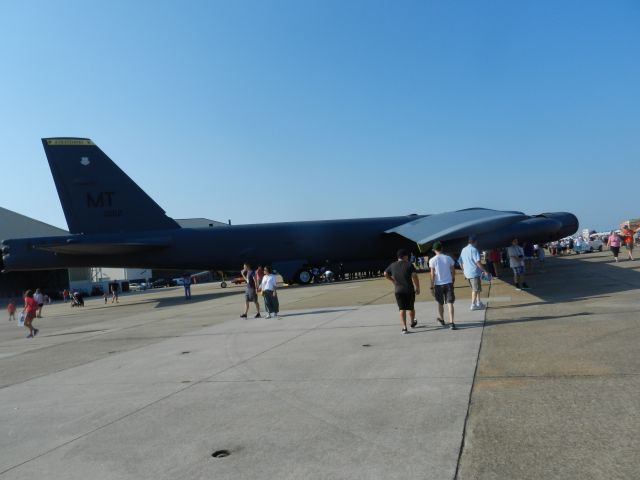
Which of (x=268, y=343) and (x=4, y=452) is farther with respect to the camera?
(x=268, y=343)

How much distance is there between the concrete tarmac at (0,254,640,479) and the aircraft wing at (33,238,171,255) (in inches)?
589

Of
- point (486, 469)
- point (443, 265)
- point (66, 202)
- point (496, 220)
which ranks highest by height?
point (66, 202)

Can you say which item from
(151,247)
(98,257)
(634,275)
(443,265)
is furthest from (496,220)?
(98,257)

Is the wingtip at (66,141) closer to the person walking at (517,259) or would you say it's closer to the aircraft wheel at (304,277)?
the aircraft wheel at (304,277)

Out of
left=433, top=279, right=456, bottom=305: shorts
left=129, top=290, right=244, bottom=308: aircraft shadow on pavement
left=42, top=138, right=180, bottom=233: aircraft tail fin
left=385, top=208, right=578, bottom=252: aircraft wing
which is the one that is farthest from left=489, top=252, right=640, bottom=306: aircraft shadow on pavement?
left=42, top=138, right=180, bottom=233: aircraft tail fin

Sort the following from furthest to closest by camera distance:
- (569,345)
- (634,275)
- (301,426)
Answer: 1. (634,275)
2. (569,345)
3. (301,426)

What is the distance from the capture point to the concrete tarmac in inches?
148

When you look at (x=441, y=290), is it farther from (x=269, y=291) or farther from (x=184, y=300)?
(x=184, y=300)

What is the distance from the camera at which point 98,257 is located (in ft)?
85.6

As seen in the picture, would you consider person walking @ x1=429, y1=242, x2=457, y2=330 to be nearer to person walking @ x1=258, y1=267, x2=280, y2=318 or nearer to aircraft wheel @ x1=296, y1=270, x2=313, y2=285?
person walking @ x1=258, y1=267, x2=280, y2=318

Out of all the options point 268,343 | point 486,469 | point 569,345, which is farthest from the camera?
point 268,343

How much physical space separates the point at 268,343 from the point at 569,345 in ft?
16.3

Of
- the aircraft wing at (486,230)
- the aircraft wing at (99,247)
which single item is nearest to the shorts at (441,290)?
the aircraft wing at (486,230)

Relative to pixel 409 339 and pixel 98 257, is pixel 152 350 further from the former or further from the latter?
pixel 98 257
